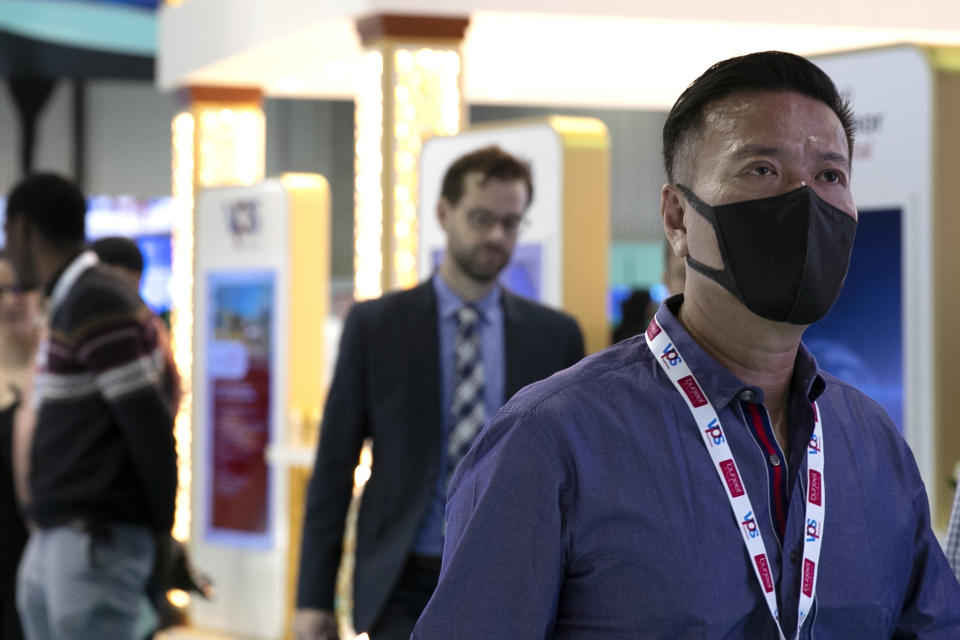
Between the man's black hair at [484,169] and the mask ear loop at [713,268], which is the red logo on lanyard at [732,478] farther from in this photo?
the man's black hair at [484,169]

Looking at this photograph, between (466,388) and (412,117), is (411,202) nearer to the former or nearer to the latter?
(412,117)

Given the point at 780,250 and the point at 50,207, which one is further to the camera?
the point at 50,207

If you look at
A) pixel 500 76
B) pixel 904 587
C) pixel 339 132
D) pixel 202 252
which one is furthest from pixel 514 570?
pixel 339 132

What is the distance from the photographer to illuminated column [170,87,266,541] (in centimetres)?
986

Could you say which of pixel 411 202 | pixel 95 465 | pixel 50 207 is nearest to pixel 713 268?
pixel 95 465

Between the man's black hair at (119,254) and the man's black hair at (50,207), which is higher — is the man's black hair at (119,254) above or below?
below

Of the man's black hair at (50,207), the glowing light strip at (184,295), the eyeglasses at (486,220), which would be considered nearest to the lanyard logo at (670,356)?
the eyeglasses at (486,220)

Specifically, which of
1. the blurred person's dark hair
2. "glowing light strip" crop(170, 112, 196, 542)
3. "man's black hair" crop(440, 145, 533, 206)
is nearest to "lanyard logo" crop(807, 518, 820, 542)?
"man's black hair" crop(440, 145, 533, 206)

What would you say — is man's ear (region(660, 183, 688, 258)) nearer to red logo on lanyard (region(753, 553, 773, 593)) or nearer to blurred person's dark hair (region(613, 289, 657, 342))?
red logo on lanyard (region(753, 553, 773, 593))

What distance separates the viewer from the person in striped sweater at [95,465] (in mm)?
3934

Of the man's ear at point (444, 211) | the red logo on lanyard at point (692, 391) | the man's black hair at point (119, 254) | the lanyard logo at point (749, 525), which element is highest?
the man's ear at point (444, 211)

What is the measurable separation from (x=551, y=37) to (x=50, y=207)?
5.02 m

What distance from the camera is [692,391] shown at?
1541mm

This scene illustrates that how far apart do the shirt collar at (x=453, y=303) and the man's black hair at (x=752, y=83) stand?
76.8 inches
